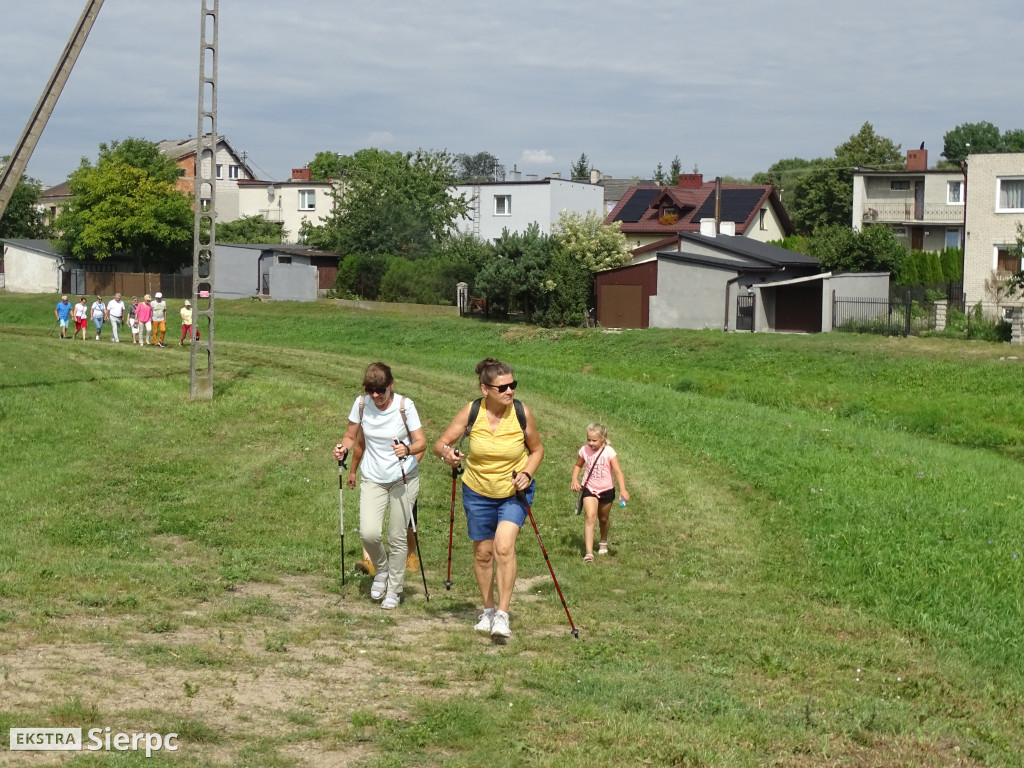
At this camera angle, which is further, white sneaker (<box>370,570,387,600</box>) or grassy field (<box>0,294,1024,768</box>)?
white sneaker (<box>370,570,387,600</box>)

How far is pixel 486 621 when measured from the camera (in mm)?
8914

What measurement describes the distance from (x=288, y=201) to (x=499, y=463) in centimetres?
7689

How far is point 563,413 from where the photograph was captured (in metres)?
22.7

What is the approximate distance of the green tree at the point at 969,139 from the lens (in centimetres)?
12950

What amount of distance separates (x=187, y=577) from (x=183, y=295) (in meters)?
56.1

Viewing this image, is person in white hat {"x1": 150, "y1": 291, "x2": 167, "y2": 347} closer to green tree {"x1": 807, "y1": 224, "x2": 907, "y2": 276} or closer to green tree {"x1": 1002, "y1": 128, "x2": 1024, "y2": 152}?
green tree {"x1": 807, "y1": 224, "x2": 907, "y2": 276}

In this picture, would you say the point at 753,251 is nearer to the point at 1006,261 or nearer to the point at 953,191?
the point at 1006,261

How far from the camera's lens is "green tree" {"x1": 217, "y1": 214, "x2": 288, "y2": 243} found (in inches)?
3044

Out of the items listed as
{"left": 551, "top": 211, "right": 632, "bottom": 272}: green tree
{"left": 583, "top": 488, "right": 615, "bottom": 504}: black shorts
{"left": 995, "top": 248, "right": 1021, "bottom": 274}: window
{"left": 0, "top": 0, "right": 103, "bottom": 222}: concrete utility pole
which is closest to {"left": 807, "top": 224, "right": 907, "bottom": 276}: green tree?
{"left": 995, "top": 248, "right": 1021, "bottom": 274}: window

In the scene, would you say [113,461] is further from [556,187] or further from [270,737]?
[556,187]

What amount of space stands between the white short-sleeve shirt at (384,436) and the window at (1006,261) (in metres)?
39.3

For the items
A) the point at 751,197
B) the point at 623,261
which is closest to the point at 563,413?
the point at 623,261

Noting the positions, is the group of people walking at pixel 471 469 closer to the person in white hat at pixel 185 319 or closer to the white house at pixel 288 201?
the person in white hat at pixel 185 319

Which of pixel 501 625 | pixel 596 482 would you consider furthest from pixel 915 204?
pixel 501 625
